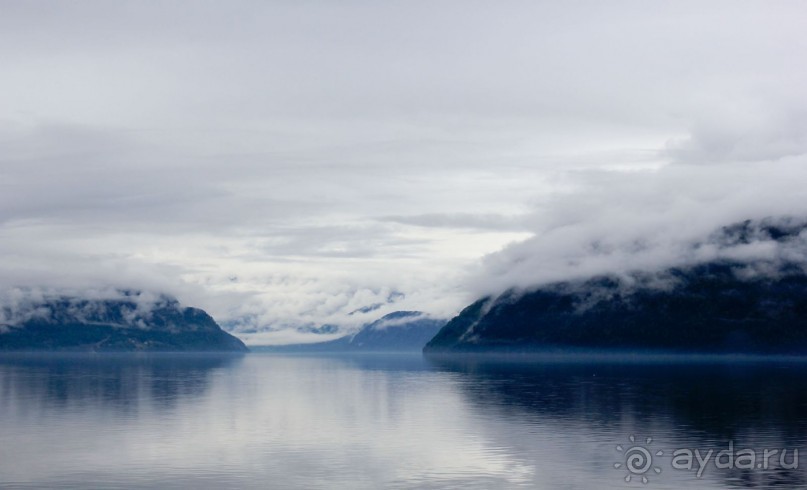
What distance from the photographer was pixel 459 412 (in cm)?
15138

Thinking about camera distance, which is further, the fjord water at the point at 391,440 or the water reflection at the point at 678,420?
the water reflection at the point at 678,420

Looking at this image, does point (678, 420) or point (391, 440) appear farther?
point (678, 420)

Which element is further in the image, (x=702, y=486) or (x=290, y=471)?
(x=290, y=471)

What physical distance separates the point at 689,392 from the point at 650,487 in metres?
122

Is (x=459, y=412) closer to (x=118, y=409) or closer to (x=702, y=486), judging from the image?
(x=118, y=409)

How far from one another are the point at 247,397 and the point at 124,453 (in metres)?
90.9

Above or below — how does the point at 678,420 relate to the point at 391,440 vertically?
below

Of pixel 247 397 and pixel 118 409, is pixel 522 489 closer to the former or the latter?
pixel 118 409

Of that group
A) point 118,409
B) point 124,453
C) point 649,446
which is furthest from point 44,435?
point 649,446

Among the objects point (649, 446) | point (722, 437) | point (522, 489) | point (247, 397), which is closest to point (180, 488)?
point (522, 489)

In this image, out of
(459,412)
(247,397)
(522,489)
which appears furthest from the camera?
(247,397)

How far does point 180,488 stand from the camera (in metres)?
83.4

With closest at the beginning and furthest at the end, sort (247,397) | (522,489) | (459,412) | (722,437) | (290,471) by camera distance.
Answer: (522,489)
(290,471)
(722,437)
(459,412)
(247,397)

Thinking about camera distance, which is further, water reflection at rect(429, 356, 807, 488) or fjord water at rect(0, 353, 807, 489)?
water reflection at rect(429, 356, 807, 488)
